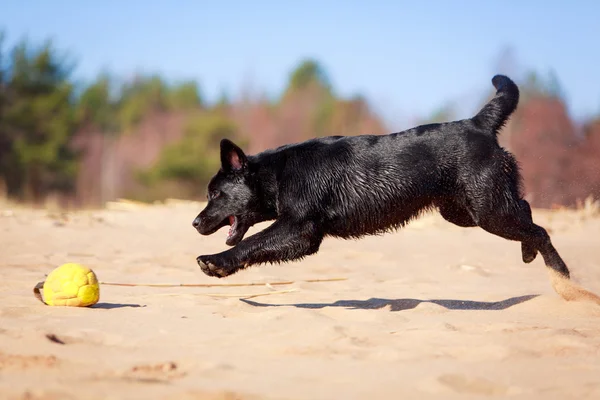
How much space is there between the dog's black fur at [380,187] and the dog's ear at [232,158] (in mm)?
12

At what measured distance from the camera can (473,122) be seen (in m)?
5.77

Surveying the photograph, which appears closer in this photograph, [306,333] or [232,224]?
[306,333]

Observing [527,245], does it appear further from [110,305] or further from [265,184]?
[110,305]

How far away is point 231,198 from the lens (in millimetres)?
5973

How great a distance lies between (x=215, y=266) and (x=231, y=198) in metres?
0.78

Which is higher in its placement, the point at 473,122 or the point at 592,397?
the point at 473,122

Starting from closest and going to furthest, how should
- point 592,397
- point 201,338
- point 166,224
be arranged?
point 592,397 < point 201,338 < point 166,224

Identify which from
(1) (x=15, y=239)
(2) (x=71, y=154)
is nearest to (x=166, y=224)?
(1) (x=15, y=239)

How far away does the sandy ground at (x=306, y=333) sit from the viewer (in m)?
3.01

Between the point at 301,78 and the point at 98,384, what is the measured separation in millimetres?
67112

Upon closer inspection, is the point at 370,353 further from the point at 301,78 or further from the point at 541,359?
the point at 301,78

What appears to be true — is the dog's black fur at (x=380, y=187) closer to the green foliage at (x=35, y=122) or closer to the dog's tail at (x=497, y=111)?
the dog's tail at (x=497, y=111)

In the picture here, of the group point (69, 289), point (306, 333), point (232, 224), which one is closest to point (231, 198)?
point (232, 224)

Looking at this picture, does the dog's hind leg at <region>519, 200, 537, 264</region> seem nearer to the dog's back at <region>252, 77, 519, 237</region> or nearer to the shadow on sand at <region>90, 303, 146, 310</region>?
the dog's back at <region>252, 77, 519, 237</region>
